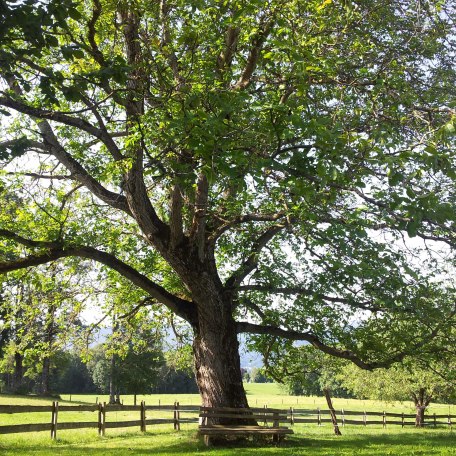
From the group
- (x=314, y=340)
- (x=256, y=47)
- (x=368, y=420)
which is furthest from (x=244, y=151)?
(x=368, y=420)

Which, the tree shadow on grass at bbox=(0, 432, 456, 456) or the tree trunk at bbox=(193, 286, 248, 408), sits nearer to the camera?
the tree shadow on grass at bbox=(0, 432, 456, 456)

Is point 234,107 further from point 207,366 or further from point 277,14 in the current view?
point 207,366

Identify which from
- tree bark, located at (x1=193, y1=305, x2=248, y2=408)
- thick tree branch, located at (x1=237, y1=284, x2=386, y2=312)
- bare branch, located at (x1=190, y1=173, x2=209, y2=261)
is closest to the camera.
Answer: bare branch, located at (x1=190, y1=173, x2=209, y2=261)

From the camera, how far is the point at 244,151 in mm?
7852

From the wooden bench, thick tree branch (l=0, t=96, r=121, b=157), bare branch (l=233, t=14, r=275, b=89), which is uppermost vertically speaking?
bare branch (l=233, t=14, r=275, b=89)

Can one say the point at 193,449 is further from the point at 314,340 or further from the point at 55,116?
the point at 55,116

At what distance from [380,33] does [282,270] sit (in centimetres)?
733

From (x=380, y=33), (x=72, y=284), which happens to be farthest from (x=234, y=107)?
(x=72, y=284)

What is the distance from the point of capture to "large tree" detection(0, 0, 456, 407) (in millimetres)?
6719

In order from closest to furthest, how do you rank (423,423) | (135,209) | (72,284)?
(135,209), (72,284), (423,423)

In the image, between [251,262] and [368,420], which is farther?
[368,420]

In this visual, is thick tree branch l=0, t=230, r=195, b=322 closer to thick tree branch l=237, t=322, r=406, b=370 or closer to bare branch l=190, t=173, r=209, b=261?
bare branch l=190, t=173, r=209, b=261

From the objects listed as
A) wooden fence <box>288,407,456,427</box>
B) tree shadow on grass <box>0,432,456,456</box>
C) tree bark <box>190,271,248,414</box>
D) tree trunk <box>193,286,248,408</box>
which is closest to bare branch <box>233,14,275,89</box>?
tree bark <box>190,271,248,414</box>

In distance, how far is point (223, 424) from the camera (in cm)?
1392
